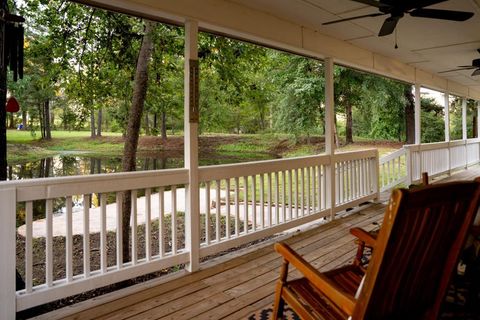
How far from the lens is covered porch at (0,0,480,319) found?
2365 mm

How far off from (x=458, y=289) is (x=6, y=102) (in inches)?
148

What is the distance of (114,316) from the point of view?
2398mm

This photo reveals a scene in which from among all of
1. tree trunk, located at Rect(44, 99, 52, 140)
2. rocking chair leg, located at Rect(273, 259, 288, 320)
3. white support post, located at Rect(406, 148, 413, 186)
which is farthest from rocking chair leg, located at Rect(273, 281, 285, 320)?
white support post, located at Rect(406, 148, 413, 186)

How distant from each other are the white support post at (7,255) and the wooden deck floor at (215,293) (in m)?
0.31

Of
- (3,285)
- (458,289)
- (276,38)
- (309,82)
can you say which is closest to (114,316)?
(3,285)

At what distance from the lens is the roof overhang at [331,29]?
10.2 feet

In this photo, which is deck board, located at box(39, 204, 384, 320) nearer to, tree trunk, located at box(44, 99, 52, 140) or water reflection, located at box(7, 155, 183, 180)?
water reflection, located at box(7, 155, 183, 180)

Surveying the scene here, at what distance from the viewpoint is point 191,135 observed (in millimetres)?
3154

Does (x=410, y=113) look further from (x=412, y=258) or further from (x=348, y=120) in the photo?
(x=412, y=258)

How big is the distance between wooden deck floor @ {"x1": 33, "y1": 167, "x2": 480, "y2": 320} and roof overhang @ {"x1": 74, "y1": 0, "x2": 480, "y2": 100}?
224 cm

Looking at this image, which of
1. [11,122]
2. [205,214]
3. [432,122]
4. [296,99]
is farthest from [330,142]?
[432,122]

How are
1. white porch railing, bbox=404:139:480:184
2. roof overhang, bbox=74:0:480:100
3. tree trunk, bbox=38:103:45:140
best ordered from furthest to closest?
1. white porch railing, bbox=404:139:480:184
2. tree trunk, bbox=38:103:45:140
3. roof overhang, bbox=74:0:480:100

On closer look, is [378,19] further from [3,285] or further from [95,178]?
[3,285]

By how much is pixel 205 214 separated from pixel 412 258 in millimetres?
2402
